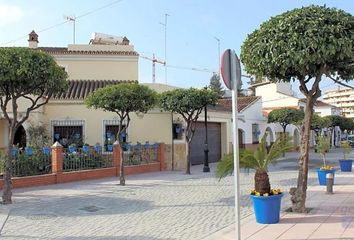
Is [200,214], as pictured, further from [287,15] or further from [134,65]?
[134,65]

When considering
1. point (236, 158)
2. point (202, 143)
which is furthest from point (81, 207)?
point (202, 143)

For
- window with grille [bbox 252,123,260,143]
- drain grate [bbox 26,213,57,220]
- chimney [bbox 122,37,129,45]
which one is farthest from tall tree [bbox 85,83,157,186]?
window with grille [bbox 252,123,260,143]

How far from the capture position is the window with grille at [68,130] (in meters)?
22.9

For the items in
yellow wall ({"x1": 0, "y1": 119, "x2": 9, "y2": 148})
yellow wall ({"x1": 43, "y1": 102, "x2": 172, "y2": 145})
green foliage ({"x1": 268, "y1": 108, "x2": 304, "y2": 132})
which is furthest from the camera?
green foliage ({"x1": 268, "y1": 108, "x2": 304, "y2": 132})

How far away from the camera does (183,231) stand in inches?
338

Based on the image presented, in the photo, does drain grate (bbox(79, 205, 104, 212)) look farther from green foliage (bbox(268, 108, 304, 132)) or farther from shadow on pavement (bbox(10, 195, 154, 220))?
green foliage (bbox(268, 108, 304, 132))

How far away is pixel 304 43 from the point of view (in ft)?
27.5

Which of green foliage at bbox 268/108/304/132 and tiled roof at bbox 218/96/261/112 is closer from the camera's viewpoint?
green foliage at bbox 268/108/304/132

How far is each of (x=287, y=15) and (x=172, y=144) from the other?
51.1ft

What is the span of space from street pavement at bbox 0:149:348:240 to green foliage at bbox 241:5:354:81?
327 cm

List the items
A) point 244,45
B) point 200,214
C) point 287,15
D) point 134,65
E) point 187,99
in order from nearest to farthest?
point 287,15 < point 244,45 < point 200,214 < point 187,99 < point 134,65

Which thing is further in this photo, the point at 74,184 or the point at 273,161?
the point at 74,184

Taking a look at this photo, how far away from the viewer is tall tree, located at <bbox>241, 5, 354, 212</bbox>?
8383mm

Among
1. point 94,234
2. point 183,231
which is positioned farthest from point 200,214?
point 94,234
